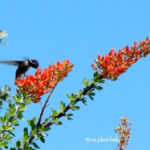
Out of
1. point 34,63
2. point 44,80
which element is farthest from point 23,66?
point 44,80

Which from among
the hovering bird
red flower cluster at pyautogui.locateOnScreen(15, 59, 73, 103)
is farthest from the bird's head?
red flower cluster at pyautogui.locateOnScreen(15, 59, 73, 103)

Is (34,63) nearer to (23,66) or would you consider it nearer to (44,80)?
(23,66)

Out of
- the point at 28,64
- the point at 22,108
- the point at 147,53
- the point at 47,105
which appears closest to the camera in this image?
the point at 47,105

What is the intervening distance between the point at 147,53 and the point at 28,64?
258 cm

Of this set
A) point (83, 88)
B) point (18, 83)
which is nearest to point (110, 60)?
point (83, 88)

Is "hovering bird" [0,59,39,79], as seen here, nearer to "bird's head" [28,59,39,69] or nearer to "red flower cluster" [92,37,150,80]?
"bird's head" [28,59,39,69]

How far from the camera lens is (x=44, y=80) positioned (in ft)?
15.3

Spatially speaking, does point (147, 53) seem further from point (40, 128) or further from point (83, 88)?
point (40, 128)

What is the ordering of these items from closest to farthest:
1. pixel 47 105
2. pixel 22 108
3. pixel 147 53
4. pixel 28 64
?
1. pixel 47 105
2. pixel 22 108
3. pixel 147 53
4. pixel 28 64

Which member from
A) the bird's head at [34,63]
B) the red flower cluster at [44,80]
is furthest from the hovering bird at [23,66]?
the red flower cluster at [44,80]

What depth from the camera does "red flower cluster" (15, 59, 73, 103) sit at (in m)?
4.65

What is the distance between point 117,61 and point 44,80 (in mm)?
1119

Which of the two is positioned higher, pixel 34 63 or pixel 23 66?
pixel 23 66

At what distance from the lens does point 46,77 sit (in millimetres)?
4703
